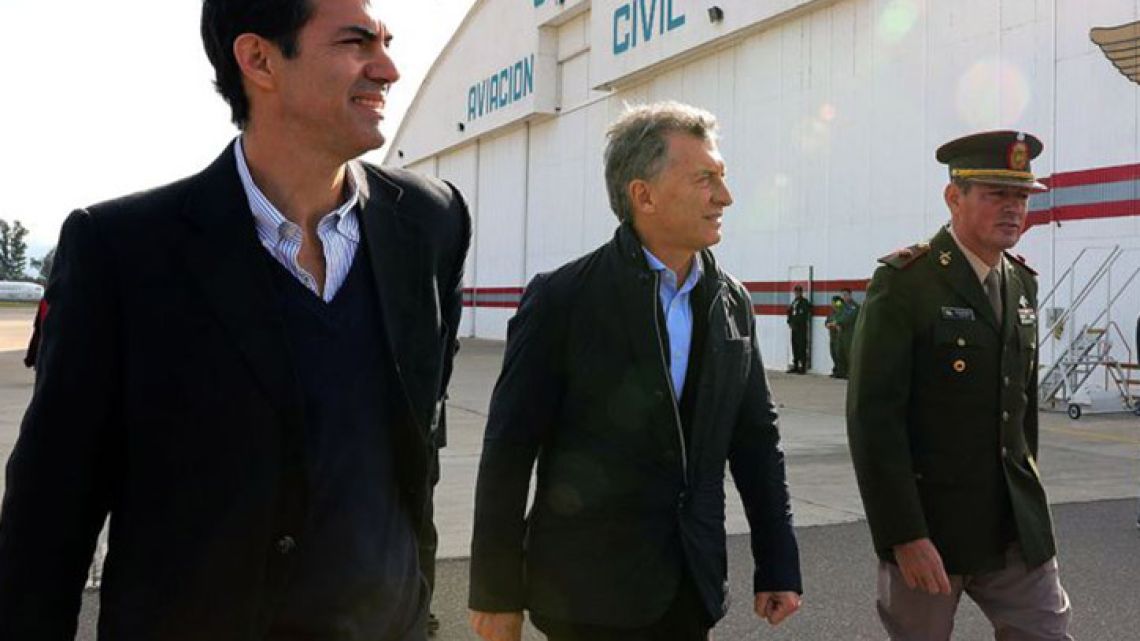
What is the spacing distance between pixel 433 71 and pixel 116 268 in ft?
125

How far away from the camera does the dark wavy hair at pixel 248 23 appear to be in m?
1.57

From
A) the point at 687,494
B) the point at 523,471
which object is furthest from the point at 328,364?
the point at 687,494

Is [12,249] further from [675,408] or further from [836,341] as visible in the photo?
[675,408]

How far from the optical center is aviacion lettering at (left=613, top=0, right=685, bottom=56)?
22.5m

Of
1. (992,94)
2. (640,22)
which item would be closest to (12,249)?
(640,22)

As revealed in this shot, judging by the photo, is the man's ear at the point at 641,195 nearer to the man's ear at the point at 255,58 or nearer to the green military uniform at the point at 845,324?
the man's ear at the point at 255,58

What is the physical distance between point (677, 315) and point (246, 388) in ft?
3.95

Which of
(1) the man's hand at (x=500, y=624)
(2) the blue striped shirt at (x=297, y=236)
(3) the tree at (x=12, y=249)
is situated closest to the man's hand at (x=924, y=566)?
(1) the man's hand at (x=500, y=624)

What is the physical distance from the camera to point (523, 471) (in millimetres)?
2344

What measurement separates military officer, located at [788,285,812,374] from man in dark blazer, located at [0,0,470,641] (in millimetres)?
17653

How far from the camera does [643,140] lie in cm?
243

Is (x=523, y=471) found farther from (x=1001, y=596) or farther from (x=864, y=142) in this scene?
(x=864, y=142)

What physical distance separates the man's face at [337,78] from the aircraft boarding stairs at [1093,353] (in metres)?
13.0

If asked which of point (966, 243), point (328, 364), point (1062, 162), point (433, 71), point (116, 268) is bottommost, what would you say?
point (328, 364)
